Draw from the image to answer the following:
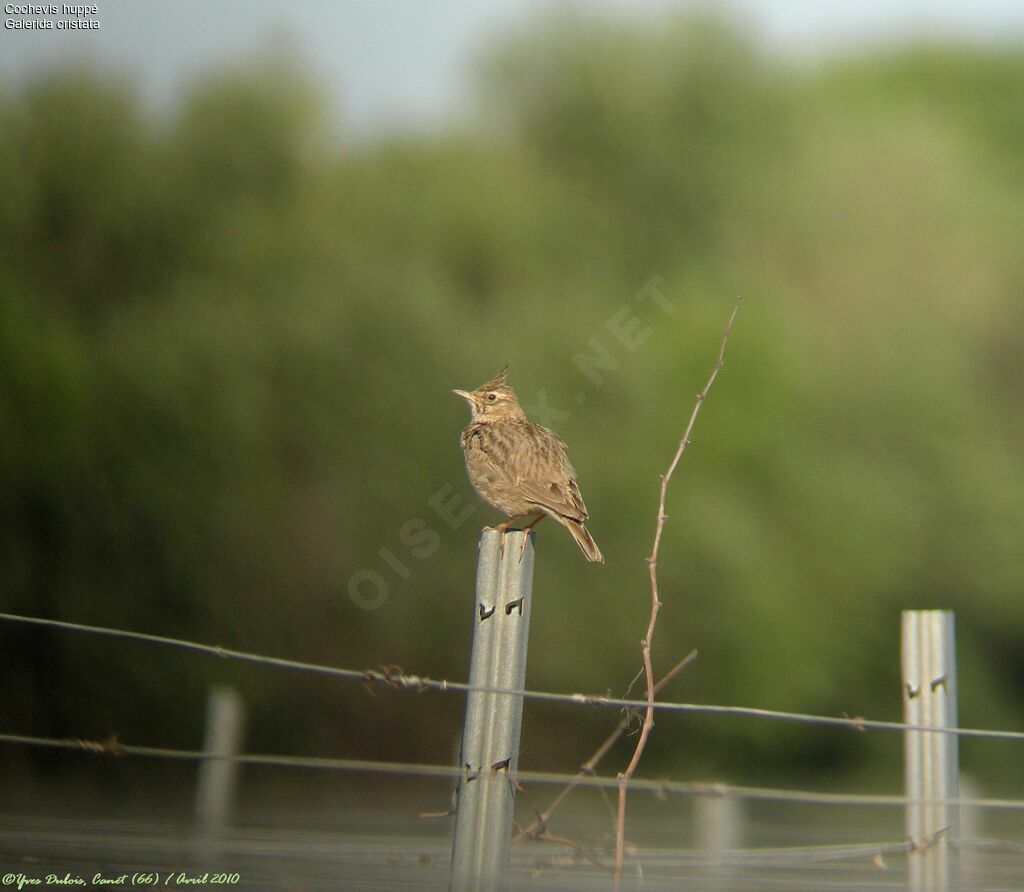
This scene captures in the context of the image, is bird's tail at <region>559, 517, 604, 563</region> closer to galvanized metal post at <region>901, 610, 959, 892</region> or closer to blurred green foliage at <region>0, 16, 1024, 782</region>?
galvanized metal post at <region>901, 610, 959, 892</region>

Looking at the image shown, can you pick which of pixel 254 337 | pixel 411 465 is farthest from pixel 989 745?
pixel 254 337

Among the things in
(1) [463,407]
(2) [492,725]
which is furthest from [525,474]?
(1) [463,407]

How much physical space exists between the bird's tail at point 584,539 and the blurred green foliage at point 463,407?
9.45 m

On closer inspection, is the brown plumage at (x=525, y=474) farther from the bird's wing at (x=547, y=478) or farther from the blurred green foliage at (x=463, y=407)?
the blurred green foliage at (x=463, y=407)

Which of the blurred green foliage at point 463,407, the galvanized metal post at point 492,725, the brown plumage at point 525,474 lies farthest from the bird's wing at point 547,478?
the blurred green foliage at point 463,407

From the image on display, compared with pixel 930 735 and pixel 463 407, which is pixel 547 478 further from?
pixel 463 407

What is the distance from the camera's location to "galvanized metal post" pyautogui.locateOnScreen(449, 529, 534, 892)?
316cm

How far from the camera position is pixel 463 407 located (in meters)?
14.8

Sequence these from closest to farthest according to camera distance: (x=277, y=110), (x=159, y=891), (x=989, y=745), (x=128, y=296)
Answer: (x=159, y=891)
(x=128, y=296)
(x=277, y=110)
(x=989, y=745)

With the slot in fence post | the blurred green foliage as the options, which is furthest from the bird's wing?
the blurred green foliage

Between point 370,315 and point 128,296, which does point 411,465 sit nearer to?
point 370,315

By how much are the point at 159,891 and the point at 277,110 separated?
14.2 m

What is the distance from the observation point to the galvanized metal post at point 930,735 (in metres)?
4.06

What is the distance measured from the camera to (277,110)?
55.3 feet
